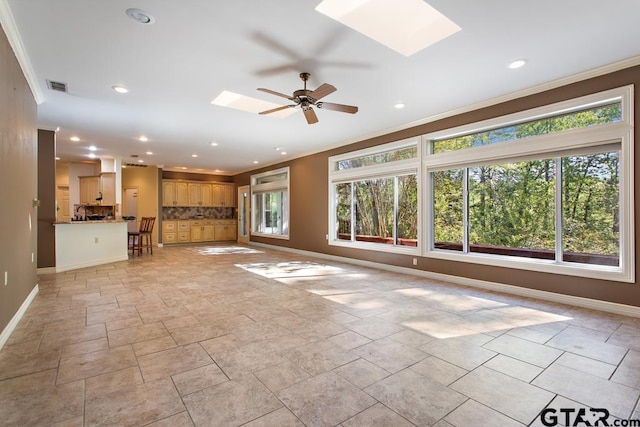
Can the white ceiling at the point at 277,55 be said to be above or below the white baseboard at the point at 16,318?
above

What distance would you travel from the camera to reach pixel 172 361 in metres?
2.31

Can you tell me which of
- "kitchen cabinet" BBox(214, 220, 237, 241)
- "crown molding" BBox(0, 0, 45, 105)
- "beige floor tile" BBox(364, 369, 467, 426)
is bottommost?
"beige floor tile" BBox(364, 369, 467, 426)

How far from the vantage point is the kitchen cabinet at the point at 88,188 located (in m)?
9.50

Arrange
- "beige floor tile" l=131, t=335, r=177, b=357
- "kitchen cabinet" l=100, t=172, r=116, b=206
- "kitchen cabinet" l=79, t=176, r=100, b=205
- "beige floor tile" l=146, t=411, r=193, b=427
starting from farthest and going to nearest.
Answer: "kitchen cabinet" l=79, t=176, r=100, b=205
"kitchen cabinet" l=100, t=172, r=116, b=206
"beige floor tile" l=131, t=335, r=177, b=357
"beige floor tile" l=146, t=411, r=193, b=427

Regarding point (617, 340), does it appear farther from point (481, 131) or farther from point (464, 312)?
point (481, 131)

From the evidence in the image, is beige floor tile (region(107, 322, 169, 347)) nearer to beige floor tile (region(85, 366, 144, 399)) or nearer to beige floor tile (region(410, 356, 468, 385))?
beige floor tile (region(85, 366, 144, 399))

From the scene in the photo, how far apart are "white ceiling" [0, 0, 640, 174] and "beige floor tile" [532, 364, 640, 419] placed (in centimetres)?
284

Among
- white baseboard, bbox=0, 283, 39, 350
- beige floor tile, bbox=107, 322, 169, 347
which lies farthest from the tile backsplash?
beige floor tile, bbox=107, 322, 169, 347

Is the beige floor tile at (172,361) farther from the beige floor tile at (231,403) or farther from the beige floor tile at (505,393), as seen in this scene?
the beige floor tile at (505,393)

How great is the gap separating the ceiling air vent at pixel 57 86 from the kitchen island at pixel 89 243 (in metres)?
2.93

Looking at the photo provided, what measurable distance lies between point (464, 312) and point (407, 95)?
116 inches

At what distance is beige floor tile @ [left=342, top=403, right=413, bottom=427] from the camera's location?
1.63 m

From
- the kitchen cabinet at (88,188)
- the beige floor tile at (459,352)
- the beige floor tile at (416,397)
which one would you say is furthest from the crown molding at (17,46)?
the kitchen cabinet at (88,188)

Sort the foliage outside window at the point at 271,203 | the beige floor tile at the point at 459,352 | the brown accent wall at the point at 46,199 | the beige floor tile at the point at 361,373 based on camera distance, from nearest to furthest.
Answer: the beige floor tile at the point at 361,373
the beige floor tile at the point at 459,352
the brown accent wall at the point at 46,199
the foliage outside window at the point at 271,203
